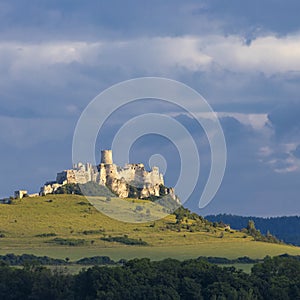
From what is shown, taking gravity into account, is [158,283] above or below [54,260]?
below

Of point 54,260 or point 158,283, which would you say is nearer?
point 158,283

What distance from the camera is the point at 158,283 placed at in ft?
419

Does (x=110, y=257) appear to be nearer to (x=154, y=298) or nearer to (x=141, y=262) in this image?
(x=141, y=262)

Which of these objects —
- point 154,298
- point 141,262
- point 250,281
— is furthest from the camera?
point 141,262

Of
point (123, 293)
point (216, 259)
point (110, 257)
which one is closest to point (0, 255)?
point (110, 257)

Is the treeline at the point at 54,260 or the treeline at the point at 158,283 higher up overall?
the treeline at the point at 54,260

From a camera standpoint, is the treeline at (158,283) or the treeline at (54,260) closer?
the treeline at (158,283)

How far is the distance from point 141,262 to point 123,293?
14593mm

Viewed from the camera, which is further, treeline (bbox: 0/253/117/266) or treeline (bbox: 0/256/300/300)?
treeline (bbox: 0/253/117/266)

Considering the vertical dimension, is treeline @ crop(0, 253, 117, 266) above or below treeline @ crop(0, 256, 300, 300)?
above

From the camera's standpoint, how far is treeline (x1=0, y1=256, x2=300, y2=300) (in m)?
124

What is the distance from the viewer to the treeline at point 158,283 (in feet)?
407

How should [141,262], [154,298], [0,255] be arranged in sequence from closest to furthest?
[154,298] → [141,262] → [0,255]

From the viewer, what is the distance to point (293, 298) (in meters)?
125
